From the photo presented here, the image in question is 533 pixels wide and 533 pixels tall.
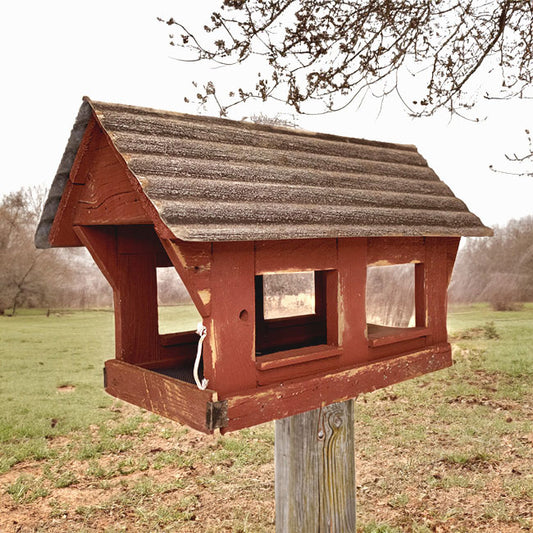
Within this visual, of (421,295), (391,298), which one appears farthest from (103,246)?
(391,298)

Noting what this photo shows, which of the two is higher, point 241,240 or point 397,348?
point 241,240

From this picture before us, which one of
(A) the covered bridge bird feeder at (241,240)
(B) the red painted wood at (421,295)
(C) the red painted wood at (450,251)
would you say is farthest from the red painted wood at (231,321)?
(C) the red painted wood at (450,251)

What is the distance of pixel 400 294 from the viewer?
10297 millimetres

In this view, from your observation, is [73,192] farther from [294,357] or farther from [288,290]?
[288,290]

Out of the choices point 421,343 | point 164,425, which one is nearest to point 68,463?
point 164,425

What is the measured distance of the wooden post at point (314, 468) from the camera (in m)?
3.15

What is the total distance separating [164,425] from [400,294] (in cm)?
529

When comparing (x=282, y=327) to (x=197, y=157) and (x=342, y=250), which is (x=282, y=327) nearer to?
(x=342, y=250)

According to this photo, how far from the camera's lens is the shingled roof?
2143 millimetres

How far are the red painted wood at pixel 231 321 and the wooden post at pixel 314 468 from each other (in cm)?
94

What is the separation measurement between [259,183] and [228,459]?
434 cm

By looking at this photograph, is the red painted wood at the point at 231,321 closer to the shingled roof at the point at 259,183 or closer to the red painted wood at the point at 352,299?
the shingled roof at the point at 259,183

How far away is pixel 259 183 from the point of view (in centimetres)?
249

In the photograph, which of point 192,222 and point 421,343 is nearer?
point 192,222
